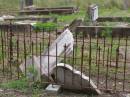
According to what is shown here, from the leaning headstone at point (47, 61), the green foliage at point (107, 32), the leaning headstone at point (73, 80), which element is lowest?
the leaning headstone at point (73, 80)

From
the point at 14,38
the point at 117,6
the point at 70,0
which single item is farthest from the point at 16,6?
the point at 14,38

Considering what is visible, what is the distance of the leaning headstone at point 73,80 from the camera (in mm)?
4824

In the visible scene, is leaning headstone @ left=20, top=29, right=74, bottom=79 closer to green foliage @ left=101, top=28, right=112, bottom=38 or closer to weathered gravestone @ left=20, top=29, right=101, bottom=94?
weathered gravestone @ left=20, top=29, right=101, bottom=94

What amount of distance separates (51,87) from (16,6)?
10278 mm

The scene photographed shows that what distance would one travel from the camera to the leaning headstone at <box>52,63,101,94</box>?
15.8 feet

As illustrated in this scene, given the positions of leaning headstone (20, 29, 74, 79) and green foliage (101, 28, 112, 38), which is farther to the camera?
green foliage (101, 28, 112, 38)

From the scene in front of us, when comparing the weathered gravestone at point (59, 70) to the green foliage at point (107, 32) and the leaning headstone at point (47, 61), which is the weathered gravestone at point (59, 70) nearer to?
the leaning headstone at point (47, 61)

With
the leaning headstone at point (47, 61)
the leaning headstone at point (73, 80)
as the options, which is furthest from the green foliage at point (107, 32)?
the leaning headstone at point (73, 80)

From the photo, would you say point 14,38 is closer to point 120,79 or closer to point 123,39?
point 123,39

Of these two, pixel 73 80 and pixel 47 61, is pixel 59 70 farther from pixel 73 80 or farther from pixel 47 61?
pixel 47 61

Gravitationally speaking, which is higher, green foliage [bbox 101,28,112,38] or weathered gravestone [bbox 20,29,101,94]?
green foliage [bbox 101,28,112,38]

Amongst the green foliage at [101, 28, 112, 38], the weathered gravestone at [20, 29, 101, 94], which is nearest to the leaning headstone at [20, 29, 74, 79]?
the weathered gravestone at [20, 29, 101, 94]

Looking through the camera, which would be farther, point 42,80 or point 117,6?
point 117,6

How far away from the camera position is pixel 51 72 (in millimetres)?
5102
